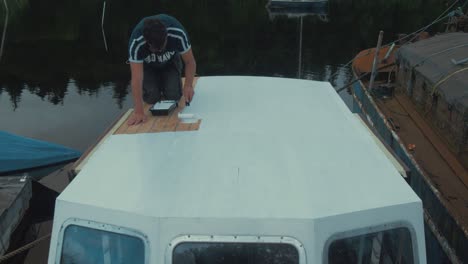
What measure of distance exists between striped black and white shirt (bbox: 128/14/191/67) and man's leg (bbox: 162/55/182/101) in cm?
13

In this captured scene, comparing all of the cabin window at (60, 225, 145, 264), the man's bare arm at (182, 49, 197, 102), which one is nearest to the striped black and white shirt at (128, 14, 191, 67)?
the man's bare arm at (182, 49, 197, 102)

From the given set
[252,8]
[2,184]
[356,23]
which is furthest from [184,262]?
[252,8]

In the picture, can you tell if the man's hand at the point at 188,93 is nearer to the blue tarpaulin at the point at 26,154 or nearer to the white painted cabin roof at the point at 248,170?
the white painted cabin roof at the point at 248,170

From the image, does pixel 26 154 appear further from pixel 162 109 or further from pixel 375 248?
pixel 375 248

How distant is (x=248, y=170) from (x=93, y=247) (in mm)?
1504

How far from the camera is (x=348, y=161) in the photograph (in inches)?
188

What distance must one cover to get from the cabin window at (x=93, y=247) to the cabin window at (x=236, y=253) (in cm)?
51

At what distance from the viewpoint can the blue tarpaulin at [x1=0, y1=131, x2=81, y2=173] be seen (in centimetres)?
1166

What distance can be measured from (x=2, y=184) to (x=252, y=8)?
45630 mm

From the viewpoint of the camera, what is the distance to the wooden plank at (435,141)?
9.15m

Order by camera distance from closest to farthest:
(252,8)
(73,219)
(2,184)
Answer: (73,219) → (2,184) → (252,8)

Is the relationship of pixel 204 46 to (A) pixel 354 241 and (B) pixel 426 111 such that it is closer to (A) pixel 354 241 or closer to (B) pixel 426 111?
(B) pixel 426 111

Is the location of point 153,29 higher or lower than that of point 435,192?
higher

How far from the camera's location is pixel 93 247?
411 centimetres
